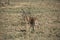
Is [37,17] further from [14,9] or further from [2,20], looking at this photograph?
[2,20]

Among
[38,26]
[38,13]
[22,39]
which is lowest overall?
[22,39]

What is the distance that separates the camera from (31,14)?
1.45 m

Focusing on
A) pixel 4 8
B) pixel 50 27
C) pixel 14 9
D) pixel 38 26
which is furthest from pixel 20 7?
pixel 50 27

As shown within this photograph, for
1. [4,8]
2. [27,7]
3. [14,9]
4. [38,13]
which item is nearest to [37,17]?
[38,13]

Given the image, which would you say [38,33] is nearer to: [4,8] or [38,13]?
[38,13]

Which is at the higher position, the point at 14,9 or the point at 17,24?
the point at 14,9

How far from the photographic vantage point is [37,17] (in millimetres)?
1448

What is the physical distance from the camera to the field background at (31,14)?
140 centimetres

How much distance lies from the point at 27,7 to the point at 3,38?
43 centimetres

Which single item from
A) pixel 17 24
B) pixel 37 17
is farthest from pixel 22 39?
pixel 37 17

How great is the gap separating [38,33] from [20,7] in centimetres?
35

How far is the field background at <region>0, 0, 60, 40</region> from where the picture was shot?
4.61 feet

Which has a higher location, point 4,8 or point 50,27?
point 4,8

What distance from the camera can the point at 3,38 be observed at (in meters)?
1.38
